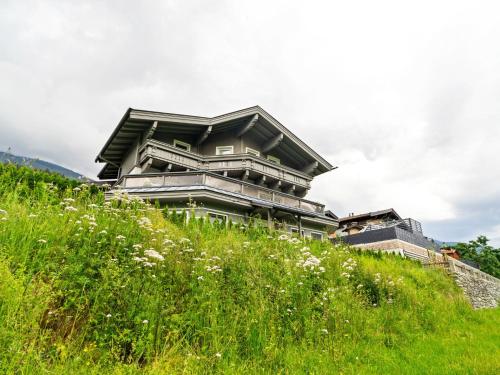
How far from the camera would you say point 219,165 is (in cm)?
2008

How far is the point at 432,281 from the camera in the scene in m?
11.4

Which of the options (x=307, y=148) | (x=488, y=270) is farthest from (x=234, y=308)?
(x=488, y=270)

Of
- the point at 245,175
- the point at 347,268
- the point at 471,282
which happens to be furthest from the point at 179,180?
the point at 471,282

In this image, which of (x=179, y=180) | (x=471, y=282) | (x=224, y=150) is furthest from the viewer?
(x=224, y=150)

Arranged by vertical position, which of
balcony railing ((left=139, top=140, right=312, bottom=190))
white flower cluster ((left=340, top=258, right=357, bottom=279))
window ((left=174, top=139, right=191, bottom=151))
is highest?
window ((left=174, top=139, right=191, bottom=151))

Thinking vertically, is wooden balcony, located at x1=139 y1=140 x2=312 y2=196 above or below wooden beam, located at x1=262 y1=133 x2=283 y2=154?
below

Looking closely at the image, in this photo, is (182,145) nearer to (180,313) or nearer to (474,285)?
(180,313)

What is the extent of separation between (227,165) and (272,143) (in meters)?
5.14

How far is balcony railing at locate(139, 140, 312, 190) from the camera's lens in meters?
17.6

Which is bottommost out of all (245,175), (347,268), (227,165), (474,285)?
(347,268)

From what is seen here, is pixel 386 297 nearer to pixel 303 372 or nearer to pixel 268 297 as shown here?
pixel 268 297

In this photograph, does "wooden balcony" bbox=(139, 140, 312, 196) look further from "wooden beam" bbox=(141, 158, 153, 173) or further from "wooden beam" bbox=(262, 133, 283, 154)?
"wooden beam" bbox=(262, 133, 283, 154)

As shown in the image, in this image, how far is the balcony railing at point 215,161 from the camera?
17.6m

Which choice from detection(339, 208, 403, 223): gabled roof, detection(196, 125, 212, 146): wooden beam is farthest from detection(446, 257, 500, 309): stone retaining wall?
detection(339, 208, 403, 223): gabled roof
